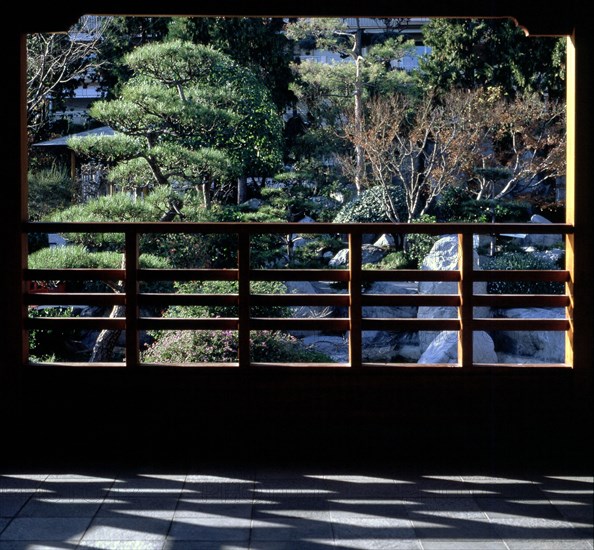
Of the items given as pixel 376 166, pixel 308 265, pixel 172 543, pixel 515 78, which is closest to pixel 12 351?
pixel 172 543

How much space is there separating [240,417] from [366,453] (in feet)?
1.93

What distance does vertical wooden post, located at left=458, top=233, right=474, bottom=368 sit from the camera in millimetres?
3852

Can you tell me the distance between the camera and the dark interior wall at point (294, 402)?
3.80 meters

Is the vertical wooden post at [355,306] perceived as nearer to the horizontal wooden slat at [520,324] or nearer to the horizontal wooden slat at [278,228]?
the horizontal wooden slat at [278,228]

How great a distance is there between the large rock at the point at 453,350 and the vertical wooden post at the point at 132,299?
469 cm

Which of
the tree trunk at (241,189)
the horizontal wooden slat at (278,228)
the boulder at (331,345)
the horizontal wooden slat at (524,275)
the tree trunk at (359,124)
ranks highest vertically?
the tree trunk at (359,124)

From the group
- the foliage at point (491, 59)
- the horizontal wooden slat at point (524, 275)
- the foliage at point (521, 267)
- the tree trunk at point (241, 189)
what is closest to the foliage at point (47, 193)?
the tree trunk at point (241, 189)

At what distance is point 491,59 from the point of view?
1562 centimetres

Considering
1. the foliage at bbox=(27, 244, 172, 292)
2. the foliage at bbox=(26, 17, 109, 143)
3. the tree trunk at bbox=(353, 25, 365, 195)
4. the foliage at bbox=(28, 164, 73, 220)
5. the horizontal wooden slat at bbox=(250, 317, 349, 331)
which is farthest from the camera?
the tree trunk at bbox=(353, 25, 365, 195)

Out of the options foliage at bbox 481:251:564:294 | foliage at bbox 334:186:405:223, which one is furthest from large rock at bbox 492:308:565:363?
foliage at bbox 334:186:405:223

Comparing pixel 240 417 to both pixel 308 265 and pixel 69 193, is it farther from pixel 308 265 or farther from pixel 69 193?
pixel 69 193

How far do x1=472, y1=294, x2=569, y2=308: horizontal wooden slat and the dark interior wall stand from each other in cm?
10

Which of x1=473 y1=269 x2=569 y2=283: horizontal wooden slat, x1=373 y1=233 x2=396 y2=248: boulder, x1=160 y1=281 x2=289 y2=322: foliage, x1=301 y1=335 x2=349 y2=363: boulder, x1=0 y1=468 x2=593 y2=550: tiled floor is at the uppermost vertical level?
x1=373 y1=233 x2=396 y2=248: boulder

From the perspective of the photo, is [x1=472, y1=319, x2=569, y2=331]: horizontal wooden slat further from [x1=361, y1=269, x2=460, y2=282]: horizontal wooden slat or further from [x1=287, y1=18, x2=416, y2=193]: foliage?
[x1=287, y1=18, x2=416, y2=193]: foliage
